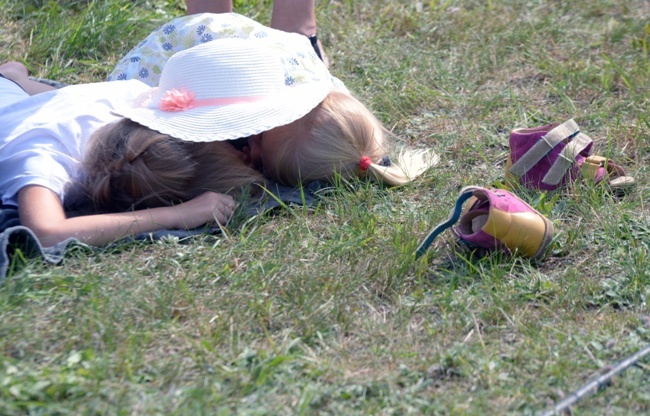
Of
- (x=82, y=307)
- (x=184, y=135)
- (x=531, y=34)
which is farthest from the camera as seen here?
(x=531, y=34)

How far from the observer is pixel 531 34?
4266 mm

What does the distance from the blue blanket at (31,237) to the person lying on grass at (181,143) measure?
0.04 meters

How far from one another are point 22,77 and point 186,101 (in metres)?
1.04

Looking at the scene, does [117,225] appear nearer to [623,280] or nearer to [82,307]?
[82,307]

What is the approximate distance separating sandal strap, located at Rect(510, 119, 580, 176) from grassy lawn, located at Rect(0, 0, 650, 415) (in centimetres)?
16

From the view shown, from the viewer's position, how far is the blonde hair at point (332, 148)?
288 centimetres

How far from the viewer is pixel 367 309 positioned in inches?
87.5

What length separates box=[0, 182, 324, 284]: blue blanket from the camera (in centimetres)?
228

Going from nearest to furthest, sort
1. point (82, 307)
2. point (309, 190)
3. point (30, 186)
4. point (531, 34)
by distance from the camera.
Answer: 1. point (82, 307)
2. point (30, 186)
3. point (309, 190)
4. point (531, 34)

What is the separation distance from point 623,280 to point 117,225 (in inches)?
58.9

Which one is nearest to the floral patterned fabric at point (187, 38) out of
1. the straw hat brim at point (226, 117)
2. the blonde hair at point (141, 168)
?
the straw hat brim at point (226, 117)

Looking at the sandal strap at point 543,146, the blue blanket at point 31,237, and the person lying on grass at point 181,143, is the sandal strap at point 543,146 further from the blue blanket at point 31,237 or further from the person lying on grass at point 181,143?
the blue blanket at point 31,237

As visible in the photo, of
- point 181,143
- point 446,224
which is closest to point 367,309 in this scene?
point 446,224

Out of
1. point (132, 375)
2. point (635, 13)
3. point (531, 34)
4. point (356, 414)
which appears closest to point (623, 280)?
point (356, 414)
